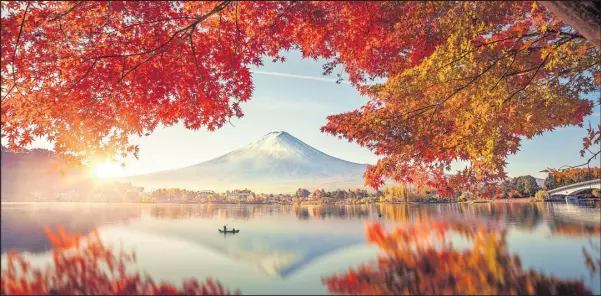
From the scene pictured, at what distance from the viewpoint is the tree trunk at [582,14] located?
3262mm

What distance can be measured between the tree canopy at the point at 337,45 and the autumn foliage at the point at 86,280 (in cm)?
251

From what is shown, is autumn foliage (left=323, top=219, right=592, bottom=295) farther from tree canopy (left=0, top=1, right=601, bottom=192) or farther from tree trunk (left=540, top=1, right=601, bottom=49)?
tree trunk (left=540, top=1, right=601, bottom=49)

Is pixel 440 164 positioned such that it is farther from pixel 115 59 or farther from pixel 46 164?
pixel 46 164

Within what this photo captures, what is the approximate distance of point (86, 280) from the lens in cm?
648

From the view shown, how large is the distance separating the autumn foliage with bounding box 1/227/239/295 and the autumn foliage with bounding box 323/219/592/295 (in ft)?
9.40

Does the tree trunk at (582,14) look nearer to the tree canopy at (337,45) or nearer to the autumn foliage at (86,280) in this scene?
the tree canopy at (337,45)

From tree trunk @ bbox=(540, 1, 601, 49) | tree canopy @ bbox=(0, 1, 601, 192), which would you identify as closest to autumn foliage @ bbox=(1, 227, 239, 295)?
tree canopy @ bbox=(0, 1, 601, 192)

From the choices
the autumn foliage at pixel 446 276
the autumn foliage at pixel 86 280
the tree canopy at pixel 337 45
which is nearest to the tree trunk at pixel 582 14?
the tree canopy at pixel 337 45

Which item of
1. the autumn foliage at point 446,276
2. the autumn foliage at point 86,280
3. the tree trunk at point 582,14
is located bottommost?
the autumn foliage at point 446,276

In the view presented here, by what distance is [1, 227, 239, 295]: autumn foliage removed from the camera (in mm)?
5777

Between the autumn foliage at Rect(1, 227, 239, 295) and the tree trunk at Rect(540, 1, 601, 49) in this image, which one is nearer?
the tree trunk at Rect(540, 1, 601, 49)

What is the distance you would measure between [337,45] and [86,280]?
716cm

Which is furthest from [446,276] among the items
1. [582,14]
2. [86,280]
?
[86,280]

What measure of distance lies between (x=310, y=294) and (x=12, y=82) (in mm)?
6738
